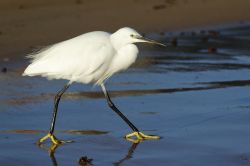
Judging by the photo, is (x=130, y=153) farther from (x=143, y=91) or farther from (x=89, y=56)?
(x=143, y=91)

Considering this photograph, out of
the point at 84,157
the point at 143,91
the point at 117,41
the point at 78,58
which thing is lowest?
the point at 143,91

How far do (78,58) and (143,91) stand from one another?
6.53 ft

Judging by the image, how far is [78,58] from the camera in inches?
281

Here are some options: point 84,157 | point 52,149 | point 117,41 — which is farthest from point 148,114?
point 84,157

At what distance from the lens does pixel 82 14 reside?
14516 mm

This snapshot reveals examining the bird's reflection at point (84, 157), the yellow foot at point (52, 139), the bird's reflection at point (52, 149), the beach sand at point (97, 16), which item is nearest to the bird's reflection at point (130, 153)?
the bird's reflection at point (84, 157)

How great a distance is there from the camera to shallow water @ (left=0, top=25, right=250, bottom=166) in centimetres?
614

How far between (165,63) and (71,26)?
10.3ft

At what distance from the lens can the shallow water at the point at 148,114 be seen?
20.1ft

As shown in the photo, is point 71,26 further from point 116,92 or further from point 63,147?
point 63,147

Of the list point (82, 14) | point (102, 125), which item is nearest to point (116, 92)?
point (102, 125)

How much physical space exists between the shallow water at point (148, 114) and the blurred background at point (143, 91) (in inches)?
0.5

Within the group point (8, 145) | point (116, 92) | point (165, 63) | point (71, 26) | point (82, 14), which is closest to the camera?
point (8, 145)

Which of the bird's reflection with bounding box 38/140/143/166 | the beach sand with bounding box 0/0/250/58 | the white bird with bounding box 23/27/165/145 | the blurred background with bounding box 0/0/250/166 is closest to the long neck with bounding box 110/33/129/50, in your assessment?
the white bird with bounding box 23/27/165/145
